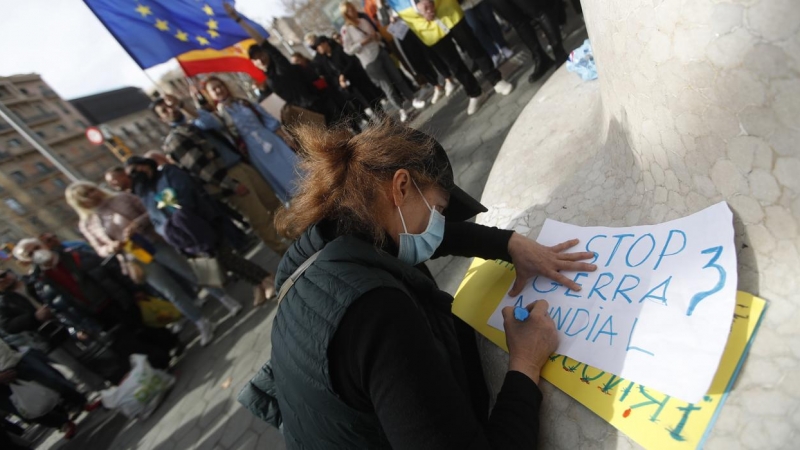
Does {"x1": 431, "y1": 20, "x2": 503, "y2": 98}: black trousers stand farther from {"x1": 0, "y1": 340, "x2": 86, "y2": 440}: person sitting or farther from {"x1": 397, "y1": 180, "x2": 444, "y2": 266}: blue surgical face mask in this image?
{"x1": 0, "y1": 340, "x2": 86, "y2": 440}: person sitting

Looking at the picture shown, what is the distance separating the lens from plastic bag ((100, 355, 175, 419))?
349 cm

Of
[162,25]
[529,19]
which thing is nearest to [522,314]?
[529,19]

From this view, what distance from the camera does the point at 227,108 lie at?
3.70 metres

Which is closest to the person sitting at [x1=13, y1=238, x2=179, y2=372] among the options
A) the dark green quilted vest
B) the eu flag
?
the eu flag

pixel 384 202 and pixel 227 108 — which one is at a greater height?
pixel 227 108

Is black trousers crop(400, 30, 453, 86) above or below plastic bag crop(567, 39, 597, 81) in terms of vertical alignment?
above

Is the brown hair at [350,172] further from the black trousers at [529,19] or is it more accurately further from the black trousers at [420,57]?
the black trousers at [420,57]

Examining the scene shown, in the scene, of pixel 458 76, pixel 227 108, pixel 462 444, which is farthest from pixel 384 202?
pixel 458 76

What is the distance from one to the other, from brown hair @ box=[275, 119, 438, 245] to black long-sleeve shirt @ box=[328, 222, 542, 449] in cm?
27

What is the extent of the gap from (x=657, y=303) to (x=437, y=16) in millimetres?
3813

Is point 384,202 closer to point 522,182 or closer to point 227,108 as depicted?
point 522,182

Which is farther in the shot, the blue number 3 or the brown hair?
the brown hair

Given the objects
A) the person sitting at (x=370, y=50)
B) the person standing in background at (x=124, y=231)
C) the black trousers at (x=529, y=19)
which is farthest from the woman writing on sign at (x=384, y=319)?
the person sitting at (x=370, y=50)

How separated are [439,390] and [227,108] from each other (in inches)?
143
